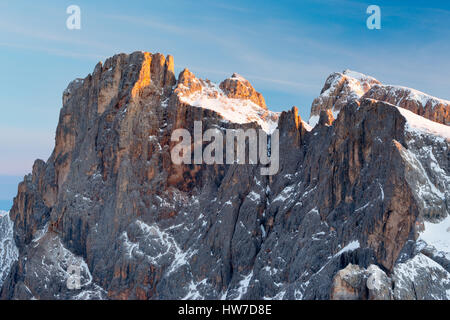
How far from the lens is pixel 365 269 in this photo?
158 meters

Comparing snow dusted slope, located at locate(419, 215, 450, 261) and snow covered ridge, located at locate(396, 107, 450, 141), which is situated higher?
snow covered ridge, located at locate(396, 107, 450, 141)

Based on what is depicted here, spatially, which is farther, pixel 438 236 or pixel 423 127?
pixel 423 127

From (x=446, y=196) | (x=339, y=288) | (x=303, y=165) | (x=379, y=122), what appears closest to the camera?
(x=339, y=288)

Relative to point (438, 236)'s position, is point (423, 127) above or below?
above

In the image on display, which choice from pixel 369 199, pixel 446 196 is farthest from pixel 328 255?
pixel 446 196

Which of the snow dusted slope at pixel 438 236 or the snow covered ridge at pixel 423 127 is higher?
the snow covered ridge at pixel 423 127

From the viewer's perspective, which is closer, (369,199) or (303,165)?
(369,199)

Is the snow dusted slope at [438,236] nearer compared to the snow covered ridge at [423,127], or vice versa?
the snow dusted slope at [438,236]

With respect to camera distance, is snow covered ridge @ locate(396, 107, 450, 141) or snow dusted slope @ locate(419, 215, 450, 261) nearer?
snow dusted slope @ locate(419, 215, 450, 261)
